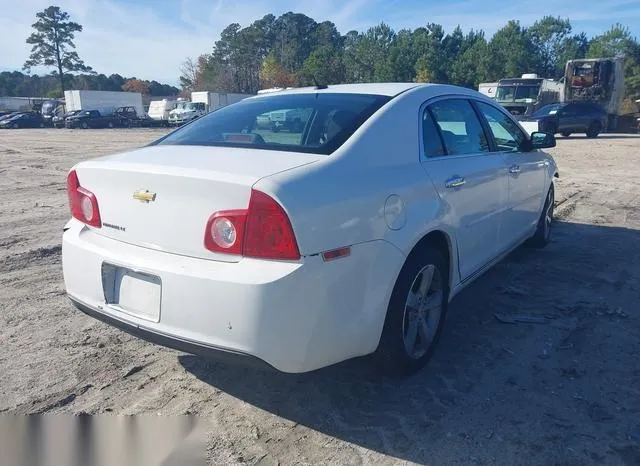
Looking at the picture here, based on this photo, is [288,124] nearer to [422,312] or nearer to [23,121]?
[422,312]

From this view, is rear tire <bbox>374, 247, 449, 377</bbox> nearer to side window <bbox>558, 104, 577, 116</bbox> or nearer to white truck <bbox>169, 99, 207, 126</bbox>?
side window <bbox>558, 104, 577, 116</bbox>

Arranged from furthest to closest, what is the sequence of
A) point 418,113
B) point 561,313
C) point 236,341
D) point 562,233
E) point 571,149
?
point 571,149, point 562,233, point 561,313, point 418,113, point 236,341

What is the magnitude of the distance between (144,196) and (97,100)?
4760cm

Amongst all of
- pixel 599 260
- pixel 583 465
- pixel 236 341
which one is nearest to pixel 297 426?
pixel 236 341

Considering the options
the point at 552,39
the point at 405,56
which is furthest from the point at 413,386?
the point at 552,39

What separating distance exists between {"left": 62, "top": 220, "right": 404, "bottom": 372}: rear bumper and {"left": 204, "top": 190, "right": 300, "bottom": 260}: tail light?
→ 2.0 inches

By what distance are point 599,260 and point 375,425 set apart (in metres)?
3.88

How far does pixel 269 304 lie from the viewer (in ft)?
8.00

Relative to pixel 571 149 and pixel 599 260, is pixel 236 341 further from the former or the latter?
pixel 571 149

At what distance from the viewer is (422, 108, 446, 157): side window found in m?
3.46

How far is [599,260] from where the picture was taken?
5711mm

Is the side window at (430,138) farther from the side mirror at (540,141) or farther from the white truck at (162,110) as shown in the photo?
the white truck at (162,110)

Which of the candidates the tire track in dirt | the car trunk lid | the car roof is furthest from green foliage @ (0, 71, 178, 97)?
the car trunk lid

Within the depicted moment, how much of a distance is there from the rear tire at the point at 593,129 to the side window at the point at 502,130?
Result: 914 inches
